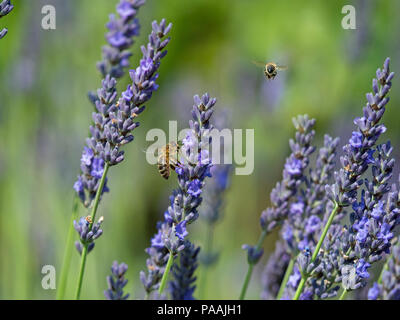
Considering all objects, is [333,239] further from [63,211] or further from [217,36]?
[217,36]

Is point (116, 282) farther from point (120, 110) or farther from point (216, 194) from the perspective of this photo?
point (216, 194)

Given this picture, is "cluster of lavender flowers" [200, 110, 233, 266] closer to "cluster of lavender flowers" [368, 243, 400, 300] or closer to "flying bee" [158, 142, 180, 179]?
"flying bee" [158, 142, 180, 179]

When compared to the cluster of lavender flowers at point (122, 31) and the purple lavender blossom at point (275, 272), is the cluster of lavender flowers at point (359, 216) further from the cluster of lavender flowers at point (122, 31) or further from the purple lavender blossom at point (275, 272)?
the cluster of lavender flowers at point (122, 31)

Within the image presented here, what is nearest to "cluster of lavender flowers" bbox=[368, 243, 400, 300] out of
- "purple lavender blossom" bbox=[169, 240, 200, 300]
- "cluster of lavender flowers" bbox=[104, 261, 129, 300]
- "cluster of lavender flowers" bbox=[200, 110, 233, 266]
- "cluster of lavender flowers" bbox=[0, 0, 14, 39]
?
"purple lavender blossom" bbox=[169, 240, 200, 300]

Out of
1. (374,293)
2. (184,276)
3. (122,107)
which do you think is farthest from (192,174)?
(374,293)

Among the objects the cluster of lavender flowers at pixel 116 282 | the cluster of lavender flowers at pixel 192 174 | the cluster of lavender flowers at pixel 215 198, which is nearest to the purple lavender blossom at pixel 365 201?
the cluster of lavender flowers at pixel 192 174

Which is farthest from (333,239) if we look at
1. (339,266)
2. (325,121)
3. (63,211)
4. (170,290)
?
(325,121)
